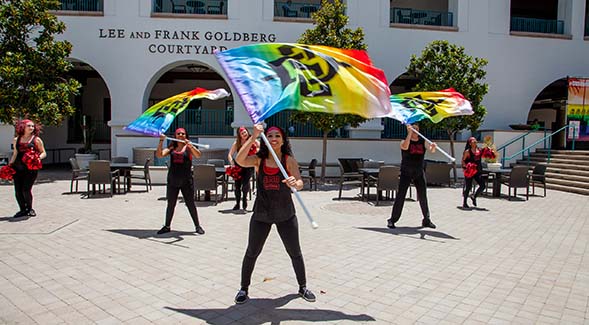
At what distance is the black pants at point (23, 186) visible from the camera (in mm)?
8117

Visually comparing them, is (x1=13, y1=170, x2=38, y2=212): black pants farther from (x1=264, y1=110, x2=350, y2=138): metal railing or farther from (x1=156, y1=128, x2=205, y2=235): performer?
(x1=264, y1=110, x2=350, y2=138): metal railing

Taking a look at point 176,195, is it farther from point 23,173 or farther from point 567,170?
point 567,170

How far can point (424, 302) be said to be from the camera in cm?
446

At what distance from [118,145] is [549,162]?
53.2 feet

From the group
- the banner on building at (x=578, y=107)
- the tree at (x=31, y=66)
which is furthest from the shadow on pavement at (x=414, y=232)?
the banner on building at (x=578, y=107)

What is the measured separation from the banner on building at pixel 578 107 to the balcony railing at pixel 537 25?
2670 mm

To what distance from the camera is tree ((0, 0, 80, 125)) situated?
13.6 metres

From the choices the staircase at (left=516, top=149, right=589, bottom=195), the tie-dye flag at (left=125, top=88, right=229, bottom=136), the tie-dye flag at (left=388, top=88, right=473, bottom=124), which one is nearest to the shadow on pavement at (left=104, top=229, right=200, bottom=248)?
the tie-dye flag at (left=125, top=88, right=229, bottom=136)

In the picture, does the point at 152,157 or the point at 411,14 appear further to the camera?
the point at 411,14

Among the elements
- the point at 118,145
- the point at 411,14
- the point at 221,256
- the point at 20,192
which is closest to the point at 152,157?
the point at 118,145

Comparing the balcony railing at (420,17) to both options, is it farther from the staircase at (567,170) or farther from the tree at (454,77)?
the staircase at (567,170)

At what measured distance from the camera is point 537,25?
20203 mm

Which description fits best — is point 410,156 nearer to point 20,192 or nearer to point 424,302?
point 424,302

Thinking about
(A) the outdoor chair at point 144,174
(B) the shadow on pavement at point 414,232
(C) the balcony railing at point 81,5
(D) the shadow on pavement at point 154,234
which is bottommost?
(D) the shadow on pavement at point 154,234
